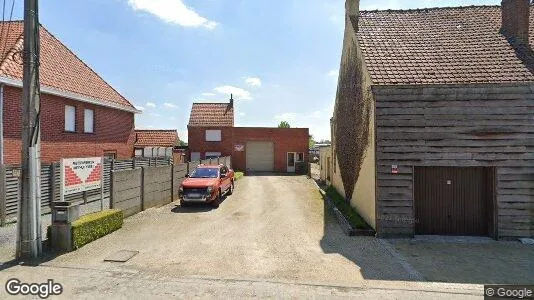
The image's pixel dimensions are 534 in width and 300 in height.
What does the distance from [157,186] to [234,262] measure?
7.88 m

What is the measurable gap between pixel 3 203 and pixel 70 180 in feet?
9.02

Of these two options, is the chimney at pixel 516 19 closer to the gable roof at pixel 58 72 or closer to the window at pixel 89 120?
the gable roof at pixel 58 72

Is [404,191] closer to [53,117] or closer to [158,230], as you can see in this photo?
[158,230]

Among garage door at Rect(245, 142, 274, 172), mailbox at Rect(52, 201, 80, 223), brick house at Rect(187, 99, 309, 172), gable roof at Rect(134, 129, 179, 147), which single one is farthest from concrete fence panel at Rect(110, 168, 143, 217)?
garage door at Rect(245, 142, 274, 172)

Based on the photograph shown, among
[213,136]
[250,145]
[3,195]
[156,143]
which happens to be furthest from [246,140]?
[3,195]

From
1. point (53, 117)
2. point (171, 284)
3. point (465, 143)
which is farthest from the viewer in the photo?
point (53, 117)

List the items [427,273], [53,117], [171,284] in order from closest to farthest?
[171,284] → [427,273] → [53,117]

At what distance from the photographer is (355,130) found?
12.7 meters

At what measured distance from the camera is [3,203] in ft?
31.6

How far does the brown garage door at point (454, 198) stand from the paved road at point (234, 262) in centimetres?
232

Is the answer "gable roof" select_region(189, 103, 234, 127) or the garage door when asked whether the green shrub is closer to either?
the garage door

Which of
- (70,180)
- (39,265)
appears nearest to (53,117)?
(70,180)

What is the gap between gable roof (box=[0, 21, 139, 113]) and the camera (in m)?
13.6

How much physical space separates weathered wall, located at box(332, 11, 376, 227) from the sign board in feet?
29.5
